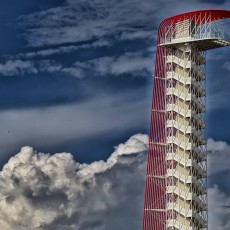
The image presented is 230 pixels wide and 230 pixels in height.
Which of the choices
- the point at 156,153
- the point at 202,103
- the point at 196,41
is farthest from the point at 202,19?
the point at 156,153

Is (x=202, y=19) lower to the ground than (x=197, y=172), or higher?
higher

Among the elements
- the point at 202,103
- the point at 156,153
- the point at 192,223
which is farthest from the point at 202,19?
the point at 192,223

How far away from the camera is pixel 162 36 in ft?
579

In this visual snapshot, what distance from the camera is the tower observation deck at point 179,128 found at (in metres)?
171

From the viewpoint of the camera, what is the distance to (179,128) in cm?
17275

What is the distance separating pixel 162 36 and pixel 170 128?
17.8m

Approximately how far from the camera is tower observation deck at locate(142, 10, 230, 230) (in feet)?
560

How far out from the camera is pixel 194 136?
174 metres

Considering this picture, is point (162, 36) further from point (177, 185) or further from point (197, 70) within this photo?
point (177, 185)

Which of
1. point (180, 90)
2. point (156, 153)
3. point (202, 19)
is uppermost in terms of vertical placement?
point (202, 19)

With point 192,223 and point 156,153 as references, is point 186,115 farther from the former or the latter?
point 192,223

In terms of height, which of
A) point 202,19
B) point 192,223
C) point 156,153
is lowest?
point 192,223

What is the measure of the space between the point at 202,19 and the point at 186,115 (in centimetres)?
1868

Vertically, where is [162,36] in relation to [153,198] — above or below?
above
